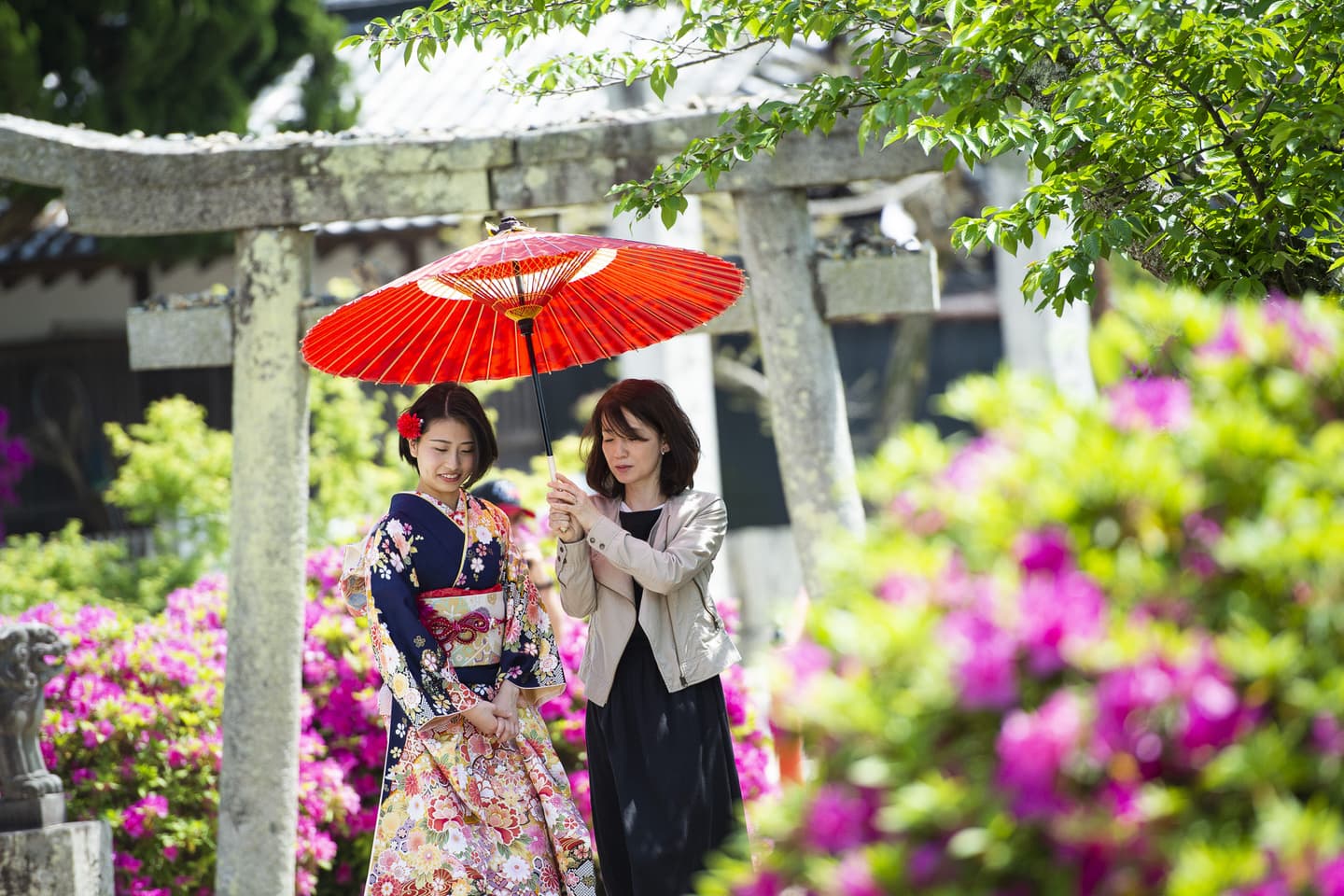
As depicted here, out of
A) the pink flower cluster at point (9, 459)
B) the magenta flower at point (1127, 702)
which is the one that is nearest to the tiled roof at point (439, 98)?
the pink flower cluster at point (9, 459)

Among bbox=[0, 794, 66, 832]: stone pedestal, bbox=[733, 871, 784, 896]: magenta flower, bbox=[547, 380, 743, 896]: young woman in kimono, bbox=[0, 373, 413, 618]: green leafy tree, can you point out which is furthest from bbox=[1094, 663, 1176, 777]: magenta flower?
→ bbox=[0, 373, 413, 618]: green leafy tree

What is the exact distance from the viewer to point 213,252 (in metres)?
9.37

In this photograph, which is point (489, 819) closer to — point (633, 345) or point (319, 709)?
point (633, 345)

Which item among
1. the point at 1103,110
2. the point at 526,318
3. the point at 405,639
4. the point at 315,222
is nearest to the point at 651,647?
the point at 405,639

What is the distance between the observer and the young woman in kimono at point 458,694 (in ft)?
12.6

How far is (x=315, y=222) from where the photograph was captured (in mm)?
5562

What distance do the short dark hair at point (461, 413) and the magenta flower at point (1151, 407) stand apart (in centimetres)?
241

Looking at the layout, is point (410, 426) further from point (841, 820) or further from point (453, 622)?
point (841, 820)

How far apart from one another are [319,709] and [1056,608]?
491 cm

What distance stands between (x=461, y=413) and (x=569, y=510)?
449 mm

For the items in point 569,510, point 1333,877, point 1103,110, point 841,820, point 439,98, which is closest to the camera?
point 1333,877

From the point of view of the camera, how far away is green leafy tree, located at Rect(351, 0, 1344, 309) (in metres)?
3.17

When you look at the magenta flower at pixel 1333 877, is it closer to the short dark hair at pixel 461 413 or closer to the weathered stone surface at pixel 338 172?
the short dark hair at pixel 461 413

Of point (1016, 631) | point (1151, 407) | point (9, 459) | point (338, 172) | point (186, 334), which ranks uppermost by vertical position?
point (338, 172)
